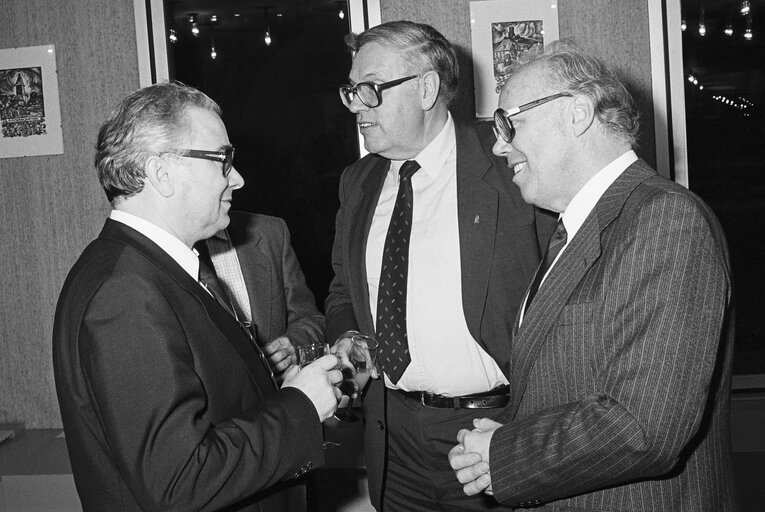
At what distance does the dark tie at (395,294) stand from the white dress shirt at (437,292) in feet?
0.06

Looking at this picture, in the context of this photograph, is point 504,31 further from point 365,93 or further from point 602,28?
point 365,93

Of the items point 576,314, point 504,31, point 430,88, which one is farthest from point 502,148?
point 504,31

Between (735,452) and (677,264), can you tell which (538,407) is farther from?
(735,452)

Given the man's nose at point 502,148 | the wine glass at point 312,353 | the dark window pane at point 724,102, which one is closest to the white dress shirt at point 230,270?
the wine glass at point 312,353

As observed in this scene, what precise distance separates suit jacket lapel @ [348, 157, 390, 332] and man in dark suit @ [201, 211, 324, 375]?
9.8 inches

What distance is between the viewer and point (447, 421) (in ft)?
7.09

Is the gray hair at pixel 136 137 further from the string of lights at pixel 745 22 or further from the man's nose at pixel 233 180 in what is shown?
the string of lights at pixel 745 22

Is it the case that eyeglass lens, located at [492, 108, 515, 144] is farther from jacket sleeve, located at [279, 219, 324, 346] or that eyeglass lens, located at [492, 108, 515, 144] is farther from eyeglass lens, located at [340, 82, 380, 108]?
jacket sleeve, located at [279, 219, 324, 346]

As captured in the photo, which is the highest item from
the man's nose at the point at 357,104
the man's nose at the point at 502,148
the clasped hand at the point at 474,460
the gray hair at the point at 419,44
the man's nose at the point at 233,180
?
the gray hair at the point at 419,44

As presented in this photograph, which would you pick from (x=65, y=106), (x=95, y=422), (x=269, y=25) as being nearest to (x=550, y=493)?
(x=95, y=422)

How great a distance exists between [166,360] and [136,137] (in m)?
0.47

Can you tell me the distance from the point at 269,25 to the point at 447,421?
7.02ft

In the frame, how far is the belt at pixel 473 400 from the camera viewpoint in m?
2.16

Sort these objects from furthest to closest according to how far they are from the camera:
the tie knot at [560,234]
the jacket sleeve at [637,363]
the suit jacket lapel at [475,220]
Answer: the suit jacket lapel at [475,220] → the tie knot at [560,234] → the jacket sleeve at [637,363]
